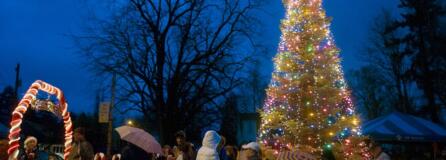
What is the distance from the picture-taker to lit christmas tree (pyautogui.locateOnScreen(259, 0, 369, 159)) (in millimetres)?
13172

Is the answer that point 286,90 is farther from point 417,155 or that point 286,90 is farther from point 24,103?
point 417,155

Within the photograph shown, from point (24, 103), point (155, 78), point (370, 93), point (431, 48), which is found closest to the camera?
point (24, 103)

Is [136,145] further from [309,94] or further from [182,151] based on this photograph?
[309,94]

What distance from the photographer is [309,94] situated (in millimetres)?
13422

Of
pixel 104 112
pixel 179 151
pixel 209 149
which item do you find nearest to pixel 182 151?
pixel 179 151

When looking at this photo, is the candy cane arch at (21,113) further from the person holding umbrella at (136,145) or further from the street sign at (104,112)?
the street sign at (104,112)

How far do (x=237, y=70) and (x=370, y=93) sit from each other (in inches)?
1242

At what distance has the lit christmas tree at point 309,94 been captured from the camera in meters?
13.2

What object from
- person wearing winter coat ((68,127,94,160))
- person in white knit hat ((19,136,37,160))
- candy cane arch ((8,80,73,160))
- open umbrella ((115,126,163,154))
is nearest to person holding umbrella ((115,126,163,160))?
open umbrella ((115,126,163,154))

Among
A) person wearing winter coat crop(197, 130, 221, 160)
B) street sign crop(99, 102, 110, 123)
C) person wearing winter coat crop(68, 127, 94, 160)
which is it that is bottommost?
person wearing winter coat crop(197, 130, 221, 160)

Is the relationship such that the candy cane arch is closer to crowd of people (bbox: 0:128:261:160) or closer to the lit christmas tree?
crowd of people (bbox: 0:128:261:160)

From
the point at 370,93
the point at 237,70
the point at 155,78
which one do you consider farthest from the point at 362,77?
the point at 155,78

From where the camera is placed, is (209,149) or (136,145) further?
(136,145)

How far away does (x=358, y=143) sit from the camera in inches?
513
